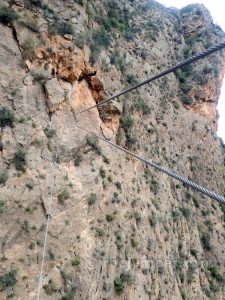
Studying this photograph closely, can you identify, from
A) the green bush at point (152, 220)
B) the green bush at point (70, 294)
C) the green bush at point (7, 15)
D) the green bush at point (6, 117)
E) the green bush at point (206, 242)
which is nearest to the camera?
the green bush at point (70, 294)

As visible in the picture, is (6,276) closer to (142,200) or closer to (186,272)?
(142,200)

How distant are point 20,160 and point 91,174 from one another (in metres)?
4.47

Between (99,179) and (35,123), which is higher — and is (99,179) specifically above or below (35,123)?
below

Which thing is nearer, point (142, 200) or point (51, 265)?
point (51, 265)

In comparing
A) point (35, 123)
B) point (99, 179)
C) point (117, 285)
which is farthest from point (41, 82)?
point (117, 285)

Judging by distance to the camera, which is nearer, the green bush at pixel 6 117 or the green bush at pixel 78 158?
the green bush at pixel 6 117

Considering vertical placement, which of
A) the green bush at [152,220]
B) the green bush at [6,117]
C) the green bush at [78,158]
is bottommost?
the green bush at [152,220]

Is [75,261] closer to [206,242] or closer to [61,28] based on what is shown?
[61,28]

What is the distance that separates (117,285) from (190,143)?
63.0ft

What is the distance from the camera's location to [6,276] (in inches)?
536

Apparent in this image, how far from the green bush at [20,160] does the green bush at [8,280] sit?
15.3ft

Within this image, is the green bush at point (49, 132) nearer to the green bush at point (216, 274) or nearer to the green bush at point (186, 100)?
the green bush at point (216, 274)

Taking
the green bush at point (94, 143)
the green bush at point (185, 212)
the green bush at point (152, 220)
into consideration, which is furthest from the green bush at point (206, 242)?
the green bush at point (94, 143)

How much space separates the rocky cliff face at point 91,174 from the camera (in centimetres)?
1555
